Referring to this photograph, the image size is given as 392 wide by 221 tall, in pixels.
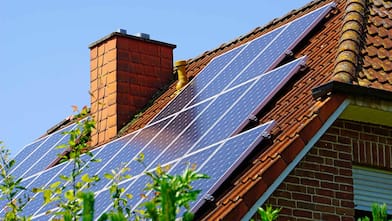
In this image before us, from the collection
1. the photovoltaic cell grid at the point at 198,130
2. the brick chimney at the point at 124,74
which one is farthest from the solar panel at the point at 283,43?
the brick chimney at the point at 124,74

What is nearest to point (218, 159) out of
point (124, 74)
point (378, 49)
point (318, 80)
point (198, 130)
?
point (198, 130)

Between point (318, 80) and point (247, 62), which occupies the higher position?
point (247, 62)

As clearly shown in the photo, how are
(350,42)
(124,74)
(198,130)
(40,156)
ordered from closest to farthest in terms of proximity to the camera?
1. (350,42)
2. (198,130)
3. (124,74)
4. (40,156)

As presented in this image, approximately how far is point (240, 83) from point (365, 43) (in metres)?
1.98

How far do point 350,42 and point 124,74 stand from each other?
6790 millimetres

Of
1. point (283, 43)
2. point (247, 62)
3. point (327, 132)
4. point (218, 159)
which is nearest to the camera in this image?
point (327, 132)

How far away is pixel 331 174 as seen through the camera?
14.3m

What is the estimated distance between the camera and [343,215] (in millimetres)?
14188

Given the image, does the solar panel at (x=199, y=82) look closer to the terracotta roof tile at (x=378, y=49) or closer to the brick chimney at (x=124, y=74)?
the brick chimney at (x=124, y=74)

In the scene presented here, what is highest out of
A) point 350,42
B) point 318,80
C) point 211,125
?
point 350,42

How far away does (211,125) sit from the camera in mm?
15766

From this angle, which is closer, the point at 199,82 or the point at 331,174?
the point at 331,174

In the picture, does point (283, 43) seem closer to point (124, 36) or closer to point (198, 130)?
point (198, 130)

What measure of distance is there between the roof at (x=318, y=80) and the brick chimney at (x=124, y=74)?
480 centimetres
